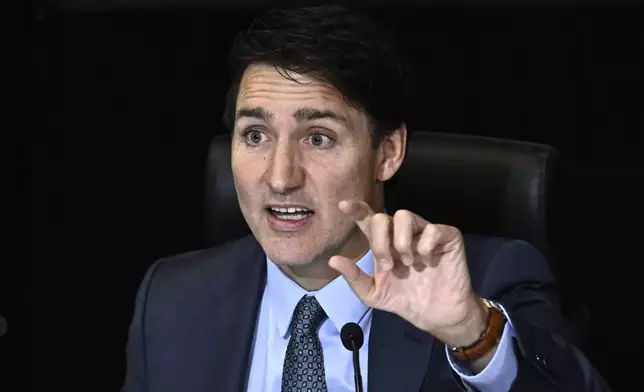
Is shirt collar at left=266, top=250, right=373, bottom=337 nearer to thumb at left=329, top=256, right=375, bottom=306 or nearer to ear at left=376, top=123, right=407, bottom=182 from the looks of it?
ear at left=376, top=123, right=407, bottom=182

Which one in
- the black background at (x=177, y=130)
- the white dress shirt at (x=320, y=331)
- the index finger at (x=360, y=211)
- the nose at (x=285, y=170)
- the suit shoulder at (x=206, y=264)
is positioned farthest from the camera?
the black background at (x=177, y=130)

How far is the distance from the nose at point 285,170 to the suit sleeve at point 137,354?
0.36 m

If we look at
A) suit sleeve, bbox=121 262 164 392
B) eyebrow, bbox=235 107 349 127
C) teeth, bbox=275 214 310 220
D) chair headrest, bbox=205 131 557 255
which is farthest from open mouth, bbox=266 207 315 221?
suit sleeve, bbox=121 262 164 392

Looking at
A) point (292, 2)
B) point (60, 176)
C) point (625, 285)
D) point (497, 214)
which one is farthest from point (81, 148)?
point (625, 285)

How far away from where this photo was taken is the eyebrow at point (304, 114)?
1226 millimetres

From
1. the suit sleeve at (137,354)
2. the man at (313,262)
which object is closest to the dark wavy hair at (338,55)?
the man at (313,262)

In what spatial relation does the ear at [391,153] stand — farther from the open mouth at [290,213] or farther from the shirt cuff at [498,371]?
the shirt cuff at [498,371]

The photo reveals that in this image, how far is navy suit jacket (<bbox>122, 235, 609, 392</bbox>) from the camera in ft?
4.15

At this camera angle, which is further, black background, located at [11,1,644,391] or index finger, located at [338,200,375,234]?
black background, located at [11,1,644,391]

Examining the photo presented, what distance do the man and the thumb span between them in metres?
0.07

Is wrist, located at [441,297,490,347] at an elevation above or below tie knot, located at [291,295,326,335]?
above

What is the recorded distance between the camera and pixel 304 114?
1.23 metres

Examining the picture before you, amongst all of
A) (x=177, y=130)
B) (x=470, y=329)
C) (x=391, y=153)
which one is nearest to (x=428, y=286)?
(x=470, y=329)

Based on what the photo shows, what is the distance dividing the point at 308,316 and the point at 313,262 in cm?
9
